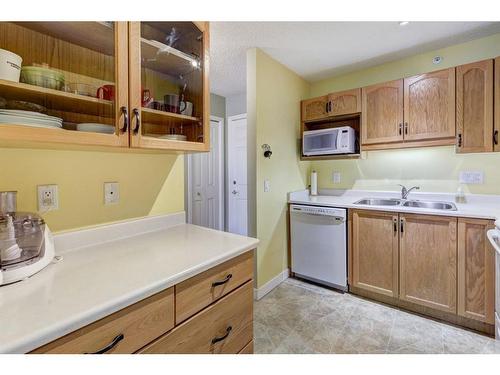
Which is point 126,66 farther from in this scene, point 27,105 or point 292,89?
point 292,89

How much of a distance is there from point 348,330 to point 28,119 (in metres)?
2.24

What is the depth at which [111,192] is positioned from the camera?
4.12 feet

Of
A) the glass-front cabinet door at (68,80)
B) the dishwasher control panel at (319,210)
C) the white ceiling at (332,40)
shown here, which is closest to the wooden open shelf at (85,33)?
the glass-front cabinet door at (68,80)

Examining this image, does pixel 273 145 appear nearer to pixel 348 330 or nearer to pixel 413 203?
pixel 413 203

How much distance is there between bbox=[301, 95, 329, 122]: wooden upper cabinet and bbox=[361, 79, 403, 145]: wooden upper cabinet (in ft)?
1.31

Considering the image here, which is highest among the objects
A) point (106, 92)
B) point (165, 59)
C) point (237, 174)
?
point (165, 59)

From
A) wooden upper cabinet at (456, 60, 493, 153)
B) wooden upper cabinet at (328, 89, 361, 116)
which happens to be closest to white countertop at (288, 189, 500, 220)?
wooden upper cabinet at (456, 60, 493, 153)

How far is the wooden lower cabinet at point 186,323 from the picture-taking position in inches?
26.1

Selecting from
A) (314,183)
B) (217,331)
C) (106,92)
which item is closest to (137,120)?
(106,92)

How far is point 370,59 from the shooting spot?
2443 millimetres

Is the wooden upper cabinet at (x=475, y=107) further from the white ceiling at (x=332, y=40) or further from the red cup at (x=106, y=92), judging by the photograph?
the red cup at (x=106, y=92)

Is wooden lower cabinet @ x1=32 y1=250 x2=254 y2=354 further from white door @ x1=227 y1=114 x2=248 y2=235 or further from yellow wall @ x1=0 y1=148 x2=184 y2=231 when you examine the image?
white door @ x1=227 y1=114 x2=248 y2=235

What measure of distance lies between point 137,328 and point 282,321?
1.48 metres
